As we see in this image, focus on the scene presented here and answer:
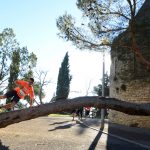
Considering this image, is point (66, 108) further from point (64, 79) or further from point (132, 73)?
point (64, 79)

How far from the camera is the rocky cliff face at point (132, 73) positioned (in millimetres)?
20391

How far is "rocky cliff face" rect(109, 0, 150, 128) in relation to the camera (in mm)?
20391

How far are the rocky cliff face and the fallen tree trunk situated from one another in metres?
12.5

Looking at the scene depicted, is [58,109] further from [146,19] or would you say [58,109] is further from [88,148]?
[146,19]

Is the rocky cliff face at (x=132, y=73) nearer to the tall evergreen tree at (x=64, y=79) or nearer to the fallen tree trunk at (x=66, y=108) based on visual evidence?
the fallen tree trunk at (x=66, y=108)

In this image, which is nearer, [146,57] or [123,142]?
[123,142]

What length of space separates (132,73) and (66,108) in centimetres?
2047

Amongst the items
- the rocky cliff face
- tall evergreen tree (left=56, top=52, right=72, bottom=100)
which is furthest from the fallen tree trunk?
tall evergreen tree (left=56, top=52, right=72, bottom=100)

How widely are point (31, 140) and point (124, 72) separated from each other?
15.9 meters

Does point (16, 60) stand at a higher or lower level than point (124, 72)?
higher

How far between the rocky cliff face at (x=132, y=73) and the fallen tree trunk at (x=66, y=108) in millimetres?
12536

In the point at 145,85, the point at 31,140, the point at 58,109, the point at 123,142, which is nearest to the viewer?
the point at 58,109

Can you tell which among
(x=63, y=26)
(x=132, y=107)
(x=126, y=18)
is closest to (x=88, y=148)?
(x=132, y=107)

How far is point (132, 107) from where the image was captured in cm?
759
